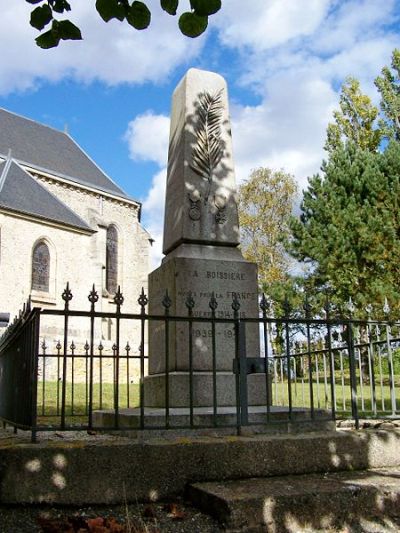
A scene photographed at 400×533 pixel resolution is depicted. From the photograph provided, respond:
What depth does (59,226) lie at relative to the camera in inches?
992

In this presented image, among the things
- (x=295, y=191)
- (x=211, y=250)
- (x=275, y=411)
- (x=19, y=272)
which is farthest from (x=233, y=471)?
(x=295, y=191)

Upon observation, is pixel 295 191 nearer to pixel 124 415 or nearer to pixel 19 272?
pixel 19 272

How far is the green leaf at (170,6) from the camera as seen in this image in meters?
2.64

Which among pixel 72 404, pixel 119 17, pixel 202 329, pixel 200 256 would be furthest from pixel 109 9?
pixel 72 404

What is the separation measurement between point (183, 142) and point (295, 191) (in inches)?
955

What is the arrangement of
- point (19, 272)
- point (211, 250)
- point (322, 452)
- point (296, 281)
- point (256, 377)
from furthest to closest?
point (19, 272)
point (296, 281)
point (211, 250)
point (256, 377)
point (322, 452)

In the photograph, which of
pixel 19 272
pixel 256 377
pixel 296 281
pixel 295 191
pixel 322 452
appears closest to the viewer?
pixel 322 452

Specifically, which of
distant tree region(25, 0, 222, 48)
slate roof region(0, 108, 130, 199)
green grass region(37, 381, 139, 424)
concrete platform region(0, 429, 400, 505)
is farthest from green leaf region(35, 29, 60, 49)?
slate roof region(0, 108, 130, 199)

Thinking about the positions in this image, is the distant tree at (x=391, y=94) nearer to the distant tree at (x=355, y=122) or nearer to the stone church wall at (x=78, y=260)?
the distant tree at (x=355, y=122)

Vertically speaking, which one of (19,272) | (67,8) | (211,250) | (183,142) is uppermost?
(19,272)

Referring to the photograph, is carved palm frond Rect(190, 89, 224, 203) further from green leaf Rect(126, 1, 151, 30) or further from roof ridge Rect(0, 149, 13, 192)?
roof ridge Rect(0, 149, 13, 192)

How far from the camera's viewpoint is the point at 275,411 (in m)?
4.38

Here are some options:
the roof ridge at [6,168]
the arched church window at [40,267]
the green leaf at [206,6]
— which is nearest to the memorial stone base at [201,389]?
the green leaf at [206,6]

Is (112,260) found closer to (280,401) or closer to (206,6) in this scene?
(280,401)
